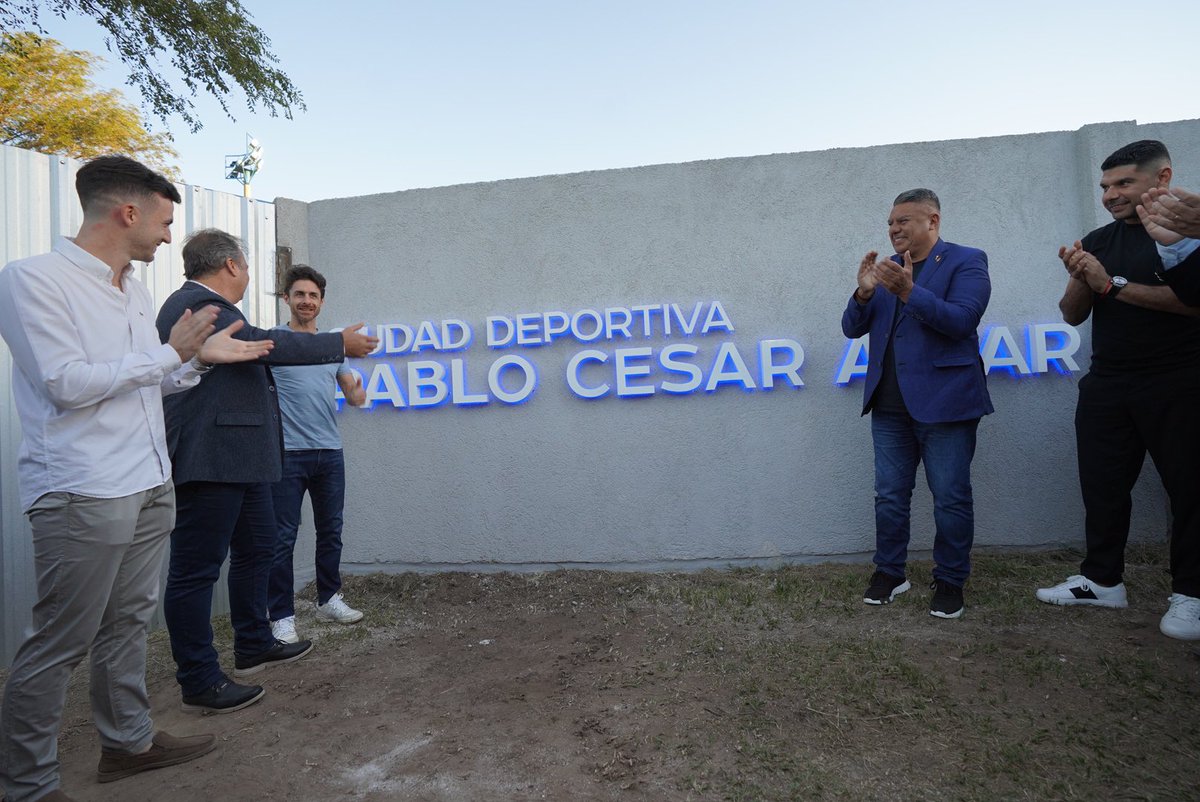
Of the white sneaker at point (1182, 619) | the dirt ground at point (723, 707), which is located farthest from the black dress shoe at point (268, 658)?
the white sneaker at point (1182, 619)

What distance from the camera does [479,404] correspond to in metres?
4.57

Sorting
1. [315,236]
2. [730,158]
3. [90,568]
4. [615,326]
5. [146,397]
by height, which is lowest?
[90,568]

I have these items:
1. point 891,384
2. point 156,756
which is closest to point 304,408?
point 156,756

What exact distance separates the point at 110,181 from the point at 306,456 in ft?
5.40

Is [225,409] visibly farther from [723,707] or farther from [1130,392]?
[1130,392]

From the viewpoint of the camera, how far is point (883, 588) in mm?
3533

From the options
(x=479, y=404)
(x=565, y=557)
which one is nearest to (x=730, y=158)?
(x=479, y=404)

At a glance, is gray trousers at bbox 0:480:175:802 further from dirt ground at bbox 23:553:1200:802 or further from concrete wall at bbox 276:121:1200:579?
concrete wall at bbox 276:121:1200:579

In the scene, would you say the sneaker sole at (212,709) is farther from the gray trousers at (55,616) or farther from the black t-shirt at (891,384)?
the black t-shirt at (891,384)

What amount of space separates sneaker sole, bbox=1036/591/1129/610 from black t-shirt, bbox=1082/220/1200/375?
1.02 metres

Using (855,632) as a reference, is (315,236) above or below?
above

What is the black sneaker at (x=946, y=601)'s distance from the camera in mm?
3248

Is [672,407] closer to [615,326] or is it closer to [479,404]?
[615,326]

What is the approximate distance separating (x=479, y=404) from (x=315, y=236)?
64.0 inches
